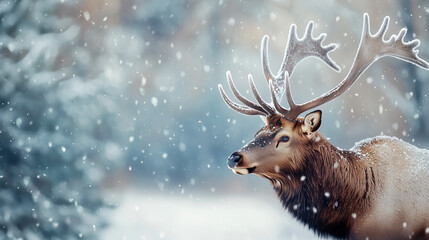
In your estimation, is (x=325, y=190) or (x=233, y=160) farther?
(x=325, y=190)

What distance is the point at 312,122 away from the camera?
1874mm

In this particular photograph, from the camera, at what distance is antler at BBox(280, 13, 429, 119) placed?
193 centimetres

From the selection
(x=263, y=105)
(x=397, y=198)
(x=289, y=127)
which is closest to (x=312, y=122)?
(x=289, y=127)

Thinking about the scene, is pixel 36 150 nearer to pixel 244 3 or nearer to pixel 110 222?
pixel 110 222

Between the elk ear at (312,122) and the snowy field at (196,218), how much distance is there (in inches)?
38.9

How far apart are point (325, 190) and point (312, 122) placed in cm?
28

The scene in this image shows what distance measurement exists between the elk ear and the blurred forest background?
98 centimetres

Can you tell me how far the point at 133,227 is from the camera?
2924 mm

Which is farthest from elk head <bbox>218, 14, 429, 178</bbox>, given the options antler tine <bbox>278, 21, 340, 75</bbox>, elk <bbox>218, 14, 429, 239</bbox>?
antler tine <bbox>278, 21, 340, 75</bbox>

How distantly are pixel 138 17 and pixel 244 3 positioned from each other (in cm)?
71

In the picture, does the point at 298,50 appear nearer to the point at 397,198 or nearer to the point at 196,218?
the point at 397,198

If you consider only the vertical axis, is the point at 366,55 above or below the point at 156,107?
below

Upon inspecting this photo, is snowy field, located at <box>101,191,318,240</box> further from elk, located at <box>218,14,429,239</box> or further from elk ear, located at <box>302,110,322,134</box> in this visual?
elk ear, located at <box>302,110,322,134</box>

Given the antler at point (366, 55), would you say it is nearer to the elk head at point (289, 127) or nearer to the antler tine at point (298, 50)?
the elk head at point (289, 127)
